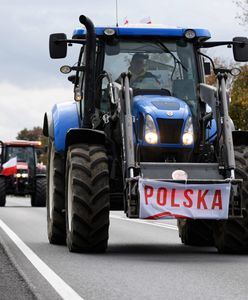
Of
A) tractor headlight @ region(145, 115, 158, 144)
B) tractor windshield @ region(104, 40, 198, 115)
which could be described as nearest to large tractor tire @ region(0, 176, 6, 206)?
tractor windshield @ region(104, 40, 198, 115)

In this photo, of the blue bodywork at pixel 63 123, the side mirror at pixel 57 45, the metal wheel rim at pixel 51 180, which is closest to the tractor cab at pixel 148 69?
the blue bodywork at pixel 63 123

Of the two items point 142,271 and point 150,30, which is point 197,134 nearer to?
point 150,30

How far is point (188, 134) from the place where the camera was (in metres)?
12.3

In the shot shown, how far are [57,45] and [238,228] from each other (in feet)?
10.6

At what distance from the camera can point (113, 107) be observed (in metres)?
12.9

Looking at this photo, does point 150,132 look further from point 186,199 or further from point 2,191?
point 2,191

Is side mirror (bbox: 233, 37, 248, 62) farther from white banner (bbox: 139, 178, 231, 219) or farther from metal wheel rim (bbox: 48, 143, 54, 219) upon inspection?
metal wheel rim (bbox: 48, 143, 54, 219)

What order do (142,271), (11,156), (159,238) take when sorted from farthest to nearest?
(11,156)
(159,238)
(142,271)

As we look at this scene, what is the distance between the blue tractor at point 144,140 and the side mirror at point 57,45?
13 millimetres

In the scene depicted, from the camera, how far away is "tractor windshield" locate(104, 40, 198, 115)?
13.1m

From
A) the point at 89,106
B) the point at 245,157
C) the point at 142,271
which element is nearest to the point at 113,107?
the point at 89,106

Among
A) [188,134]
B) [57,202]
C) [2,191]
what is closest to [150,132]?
[188,134]

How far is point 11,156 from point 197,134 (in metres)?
31.2

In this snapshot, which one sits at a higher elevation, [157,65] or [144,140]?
[157,65]
